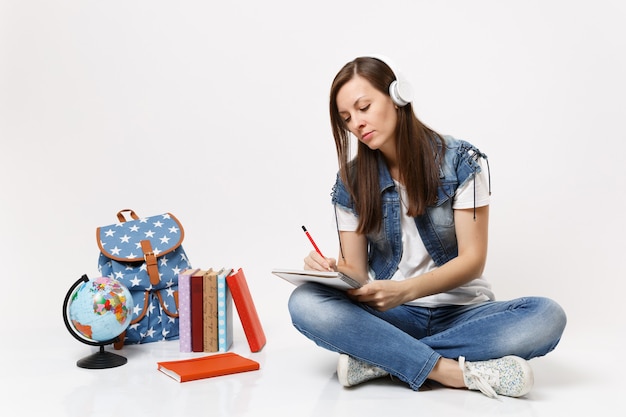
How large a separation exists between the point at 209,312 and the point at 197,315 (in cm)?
5

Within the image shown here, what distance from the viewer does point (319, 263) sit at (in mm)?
2416

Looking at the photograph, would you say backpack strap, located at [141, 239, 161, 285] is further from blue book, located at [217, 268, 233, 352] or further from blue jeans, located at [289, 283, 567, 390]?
blue jeans, located at [289, 283, 567, 390]

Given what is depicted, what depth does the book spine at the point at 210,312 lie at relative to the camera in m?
2.94

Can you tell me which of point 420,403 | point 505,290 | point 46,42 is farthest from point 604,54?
point 46,42

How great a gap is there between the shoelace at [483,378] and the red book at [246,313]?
0.91 metres

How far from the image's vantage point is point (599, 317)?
129 inches

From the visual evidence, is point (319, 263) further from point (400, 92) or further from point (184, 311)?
point (184, 311)

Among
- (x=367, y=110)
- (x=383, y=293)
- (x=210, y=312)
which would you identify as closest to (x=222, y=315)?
(x=210, y=312)

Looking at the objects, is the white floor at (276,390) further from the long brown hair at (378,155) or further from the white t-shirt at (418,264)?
the long brown hair at (378,155)

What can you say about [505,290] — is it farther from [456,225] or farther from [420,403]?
[420,403]

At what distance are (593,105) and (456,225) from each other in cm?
152

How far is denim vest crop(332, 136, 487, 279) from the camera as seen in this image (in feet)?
8.33

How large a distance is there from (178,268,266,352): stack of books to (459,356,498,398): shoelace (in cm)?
92

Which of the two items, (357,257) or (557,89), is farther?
(557,89)
